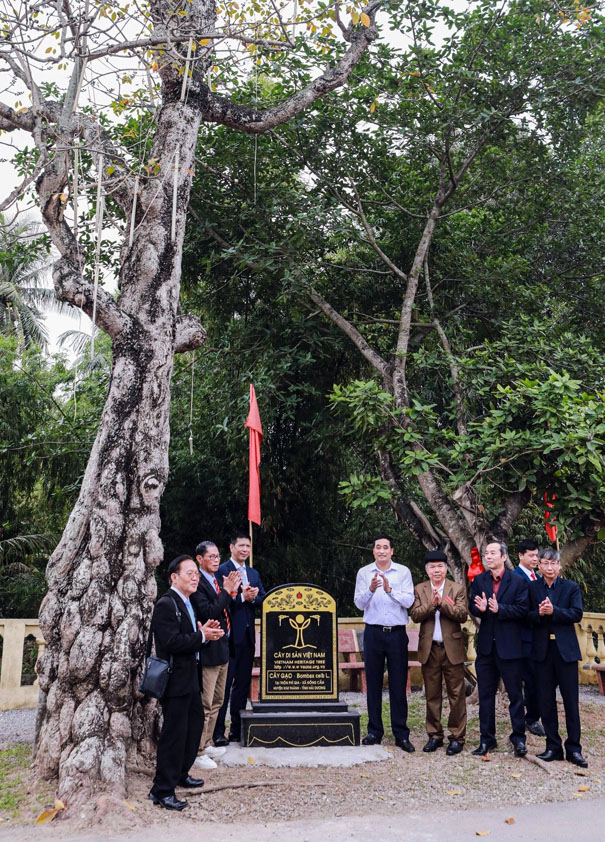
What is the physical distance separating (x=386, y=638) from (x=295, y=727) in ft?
4.01

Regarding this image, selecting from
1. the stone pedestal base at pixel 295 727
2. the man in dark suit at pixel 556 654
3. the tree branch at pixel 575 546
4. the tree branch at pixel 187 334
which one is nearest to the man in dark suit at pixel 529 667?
the man in dark suit at pixel 556 654

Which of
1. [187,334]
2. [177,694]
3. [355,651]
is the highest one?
[187,334]

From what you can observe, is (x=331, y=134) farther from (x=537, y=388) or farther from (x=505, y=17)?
(x=537, y=388)

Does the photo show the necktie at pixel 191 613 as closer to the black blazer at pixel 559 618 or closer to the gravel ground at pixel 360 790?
the gravel ground at pixel 360 790

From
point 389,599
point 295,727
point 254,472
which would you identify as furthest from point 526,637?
point 254,472

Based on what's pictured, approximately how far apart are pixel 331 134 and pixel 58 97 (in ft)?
14.1

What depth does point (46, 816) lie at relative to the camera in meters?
4.98

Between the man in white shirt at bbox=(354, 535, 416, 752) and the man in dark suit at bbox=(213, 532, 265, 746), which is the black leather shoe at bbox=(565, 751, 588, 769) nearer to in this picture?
the man in white shirt at bbox=(354, 535, 416, 752)

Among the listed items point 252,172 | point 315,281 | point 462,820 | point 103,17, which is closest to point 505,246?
point 315,281

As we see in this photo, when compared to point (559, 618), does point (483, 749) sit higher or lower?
lower

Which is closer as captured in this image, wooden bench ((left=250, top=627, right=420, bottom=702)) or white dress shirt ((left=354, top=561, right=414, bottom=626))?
white dress shirt ((left=354, top=561, right=414, bottom=626))

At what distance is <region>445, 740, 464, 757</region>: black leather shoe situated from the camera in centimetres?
671

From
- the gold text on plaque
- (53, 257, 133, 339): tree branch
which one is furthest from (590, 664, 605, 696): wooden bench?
(53, 257, 133, 339): tree branch

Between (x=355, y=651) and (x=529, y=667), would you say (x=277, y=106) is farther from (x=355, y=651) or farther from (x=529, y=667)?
(x=355, y=651)
